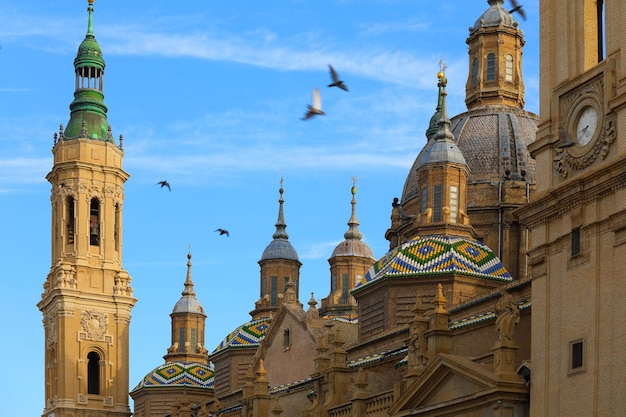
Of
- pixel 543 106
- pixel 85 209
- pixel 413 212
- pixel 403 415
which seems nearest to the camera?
pixel 543 106

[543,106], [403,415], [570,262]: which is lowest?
[403,415]

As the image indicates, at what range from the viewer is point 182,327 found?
85.9 meters

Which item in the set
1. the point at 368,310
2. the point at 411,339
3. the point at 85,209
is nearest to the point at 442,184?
the point at 368,310

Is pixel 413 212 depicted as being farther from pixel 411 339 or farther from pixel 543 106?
pixel 543 106

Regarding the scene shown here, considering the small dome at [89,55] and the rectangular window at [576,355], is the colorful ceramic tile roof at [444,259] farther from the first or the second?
the small dome at [89,55]

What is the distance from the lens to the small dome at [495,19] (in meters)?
61.8

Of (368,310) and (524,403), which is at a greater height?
(368,310)

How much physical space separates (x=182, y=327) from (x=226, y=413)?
30073 millimetres

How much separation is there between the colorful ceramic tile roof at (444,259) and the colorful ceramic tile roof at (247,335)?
22605 mm

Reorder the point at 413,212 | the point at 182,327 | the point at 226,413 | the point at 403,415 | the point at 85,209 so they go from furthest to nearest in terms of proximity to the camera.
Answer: the point at 182,327 < the point at 85,209 < the point at 413,212 < the point at 226,413 < the point at 403,415

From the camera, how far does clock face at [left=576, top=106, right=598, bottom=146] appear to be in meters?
30.9

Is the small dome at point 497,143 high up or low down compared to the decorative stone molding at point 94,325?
up

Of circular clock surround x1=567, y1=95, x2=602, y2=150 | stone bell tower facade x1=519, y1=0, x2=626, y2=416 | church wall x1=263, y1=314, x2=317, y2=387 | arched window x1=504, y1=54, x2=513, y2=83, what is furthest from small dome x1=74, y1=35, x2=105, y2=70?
circular clock surround x1=567, y1=95, x2=602, y2=150

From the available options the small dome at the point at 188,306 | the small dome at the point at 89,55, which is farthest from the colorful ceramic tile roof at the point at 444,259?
the small dome at the point at 188,306
